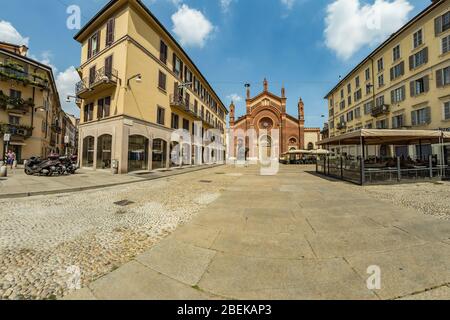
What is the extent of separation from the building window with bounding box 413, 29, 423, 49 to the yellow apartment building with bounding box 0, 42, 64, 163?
42047 mm

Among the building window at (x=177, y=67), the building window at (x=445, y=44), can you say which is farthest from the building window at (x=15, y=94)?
the building window at (x=445, y=44)

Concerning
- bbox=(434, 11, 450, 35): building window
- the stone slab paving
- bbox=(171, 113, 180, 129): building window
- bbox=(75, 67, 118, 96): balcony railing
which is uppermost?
bbox=(434, 11, 450, 35): building window

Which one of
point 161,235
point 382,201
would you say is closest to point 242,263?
point 161,235

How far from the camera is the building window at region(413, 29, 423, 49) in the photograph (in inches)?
737

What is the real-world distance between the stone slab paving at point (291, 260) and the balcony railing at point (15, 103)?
101ft

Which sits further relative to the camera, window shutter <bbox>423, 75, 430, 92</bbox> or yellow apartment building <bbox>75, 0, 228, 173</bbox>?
window shutter <bbox>423, 75, 430, 92</bbox>

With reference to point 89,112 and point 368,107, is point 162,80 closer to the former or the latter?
point 89,112

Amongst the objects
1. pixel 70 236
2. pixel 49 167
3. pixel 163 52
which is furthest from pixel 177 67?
pixel 70 236

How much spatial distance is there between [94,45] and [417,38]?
32162mm

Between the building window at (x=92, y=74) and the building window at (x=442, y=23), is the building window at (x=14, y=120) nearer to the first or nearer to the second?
the building window at (x=92, y=74)

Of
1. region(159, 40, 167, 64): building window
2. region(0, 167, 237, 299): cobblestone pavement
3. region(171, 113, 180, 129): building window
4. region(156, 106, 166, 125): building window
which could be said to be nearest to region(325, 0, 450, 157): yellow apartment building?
region(0, 167, 237, 299): cobblestone pavement

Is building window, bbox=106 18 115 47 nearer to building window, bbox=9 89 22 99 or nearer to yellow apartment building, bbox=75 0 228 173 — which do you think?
yellow apartment building, bbox=75 0 228 173

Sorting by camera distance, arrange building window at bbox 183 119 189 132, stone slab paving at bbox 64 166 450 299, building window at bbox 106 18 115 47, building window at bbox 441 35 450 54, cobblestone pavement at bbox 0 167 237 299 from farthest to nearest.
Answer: building window at bbox 183 119 189 132 → building window at bbox 441 35 450 54 → building window at bbox 106 18 115 47 → cobblestone pavement at bbox 0 167 237 299 → stone slab paving at bbox 64 166 450 299
